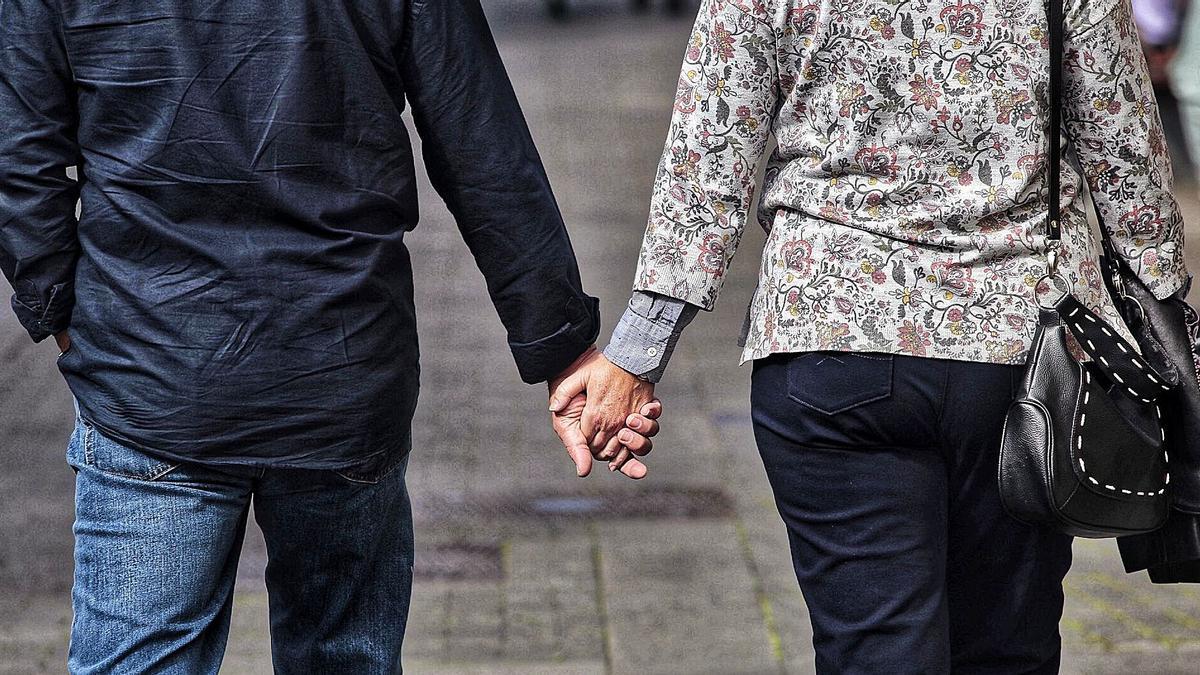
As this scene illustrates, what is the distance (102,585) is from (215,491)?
22 cm

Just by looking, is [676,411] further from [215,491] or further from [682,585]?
[215,491]

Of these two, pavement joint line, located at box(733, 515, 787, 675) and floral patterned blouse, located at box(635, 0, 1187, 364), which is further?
pavement joint line, located at box(733, 515, 787, 675)

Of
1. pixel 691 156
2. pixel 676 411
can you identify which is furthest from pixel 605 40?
pixel 691 156

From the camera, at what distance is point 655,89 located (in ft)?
60.8

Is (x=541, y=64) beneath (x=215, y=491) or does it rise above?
beneath

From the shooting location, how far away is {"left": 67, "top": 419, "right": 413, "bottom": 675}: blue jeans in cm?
252

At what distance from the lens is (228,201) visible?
244 centimetres

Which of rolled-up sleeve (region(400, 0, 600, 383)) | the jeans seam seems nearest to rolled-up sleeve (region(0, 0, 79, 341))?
the jeans seam

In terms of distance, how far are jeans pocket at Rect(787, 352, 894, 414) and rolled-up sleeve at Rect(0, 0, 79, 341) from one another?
1136mm

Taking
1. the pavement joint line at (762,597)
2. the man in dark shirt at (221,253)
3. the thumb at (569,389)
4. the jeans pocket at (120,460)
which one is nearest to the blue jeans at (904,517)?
the thumb at (569,389)

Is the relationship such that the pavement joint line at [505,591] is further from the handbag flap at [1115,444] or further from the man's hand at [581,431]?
the handbag flap at [1115,444]

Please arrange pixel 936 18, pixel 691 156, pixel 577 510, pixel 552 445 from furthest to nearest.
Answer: pixel 552 445, pixel 577 510, pixel 691 156, pixel 936 18

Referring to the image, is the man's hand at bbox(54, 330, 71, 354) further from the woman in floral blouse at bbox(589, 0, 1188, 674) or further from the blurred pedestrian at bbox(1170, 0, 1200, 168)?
the blurred pedestrian at bbox(1170, 0, 1200, 168)

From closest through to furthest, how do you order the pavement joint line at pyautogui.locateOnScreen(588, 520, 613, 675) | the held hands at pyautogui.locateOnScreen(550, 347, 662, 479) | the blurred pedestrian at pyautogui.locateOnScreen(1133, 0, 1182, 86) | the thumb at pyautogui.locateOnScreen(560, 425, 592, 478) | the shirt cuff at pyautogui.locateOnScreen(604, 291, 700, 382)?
the shirt cuff at pyautogui.locateOnScreen(604, 291, 700, 382) < the held hands at pyautogui.locateOnScreen(550, 347, 662, 479) < the thumb at pyautogui.locateOnScreen(560, 425, 592, 478) < the pavement joint line at pyautogui.locateOnScreen(588, 520, 613, 675) < the blurred pedestrian at pyautogui.locateOnScreen(1133, 0, 1182, 86)
